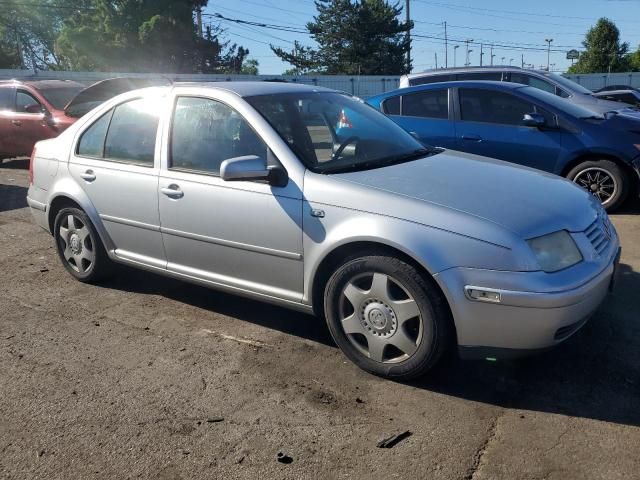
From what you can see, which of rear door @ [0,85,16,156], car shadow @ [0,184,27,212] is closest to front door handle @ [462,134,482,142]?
car shadow @ [0,184,27,212]

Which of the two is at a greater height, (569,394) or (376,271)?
(376,271)

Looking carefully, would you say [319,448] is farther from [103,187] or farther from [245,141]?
[103,187]

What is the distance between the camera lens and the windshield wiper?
3.62 metres

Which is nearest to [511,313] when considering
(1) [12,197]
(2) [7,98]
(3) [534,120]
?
(3) [534,120]

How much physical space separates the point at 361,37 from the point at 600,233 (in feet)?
174

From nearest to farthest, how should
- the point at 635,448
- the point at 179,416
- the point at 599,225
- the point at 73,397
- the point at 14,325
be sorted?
the point at 635,448
the point at 179,416
the point at 73,397
the point at 599,225
the point at 14,325

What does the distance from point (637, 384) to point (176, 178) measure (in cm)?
301

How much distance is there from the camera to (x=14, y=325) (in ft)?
13.9

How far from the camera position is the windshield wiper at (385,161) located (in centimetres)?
362

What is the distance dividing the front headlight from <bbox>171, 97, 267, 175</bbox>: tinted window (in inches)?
66.3

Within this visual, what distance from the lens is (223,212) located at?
3770 millimetres

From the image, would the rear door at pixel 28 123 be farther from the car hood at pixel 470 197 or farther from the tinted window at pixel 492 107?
the car hood at pixel 470 197

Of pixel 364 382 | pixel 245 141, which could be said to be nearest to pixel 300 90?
pixel 245 141

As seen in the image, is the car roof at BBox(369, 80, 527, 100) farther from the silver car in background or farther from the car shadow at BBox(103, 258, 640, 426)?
the car shadow at BBox(103, 258, 640, 426)
